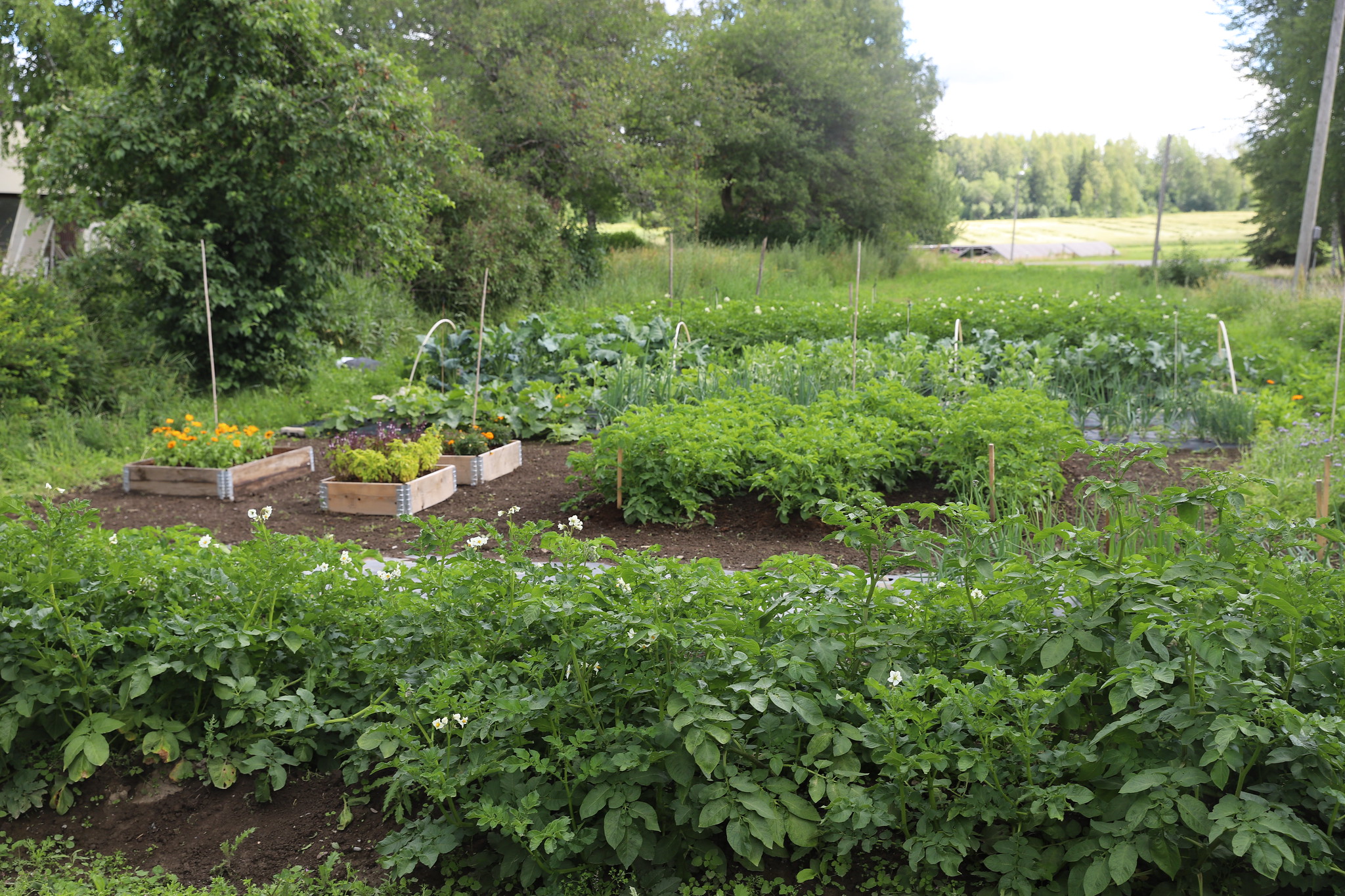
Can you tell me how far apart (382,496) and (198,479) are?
1.62m

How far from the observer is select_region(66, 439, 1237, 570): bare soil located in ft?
15.6

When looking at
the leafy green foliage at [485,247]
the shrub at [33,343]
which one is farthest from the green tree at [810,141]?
the shrub at [33,343]

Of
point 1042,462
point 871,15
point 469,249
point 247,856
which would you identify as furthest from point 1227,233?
point 247,856

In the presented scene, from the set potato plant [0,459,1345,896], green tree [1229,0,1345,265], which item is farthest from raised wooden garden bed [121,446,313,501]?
green tree [1229,0,1345,265]

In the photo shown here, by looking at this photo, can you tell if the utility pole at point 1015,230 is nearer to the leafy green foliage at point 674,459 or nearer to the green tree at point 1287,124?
the green tree at point 1287,124

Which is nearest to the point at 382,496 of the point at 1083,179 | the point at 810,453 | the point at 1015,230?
the point at 810,453

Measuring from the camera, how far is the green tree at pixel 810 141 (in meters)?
25.5

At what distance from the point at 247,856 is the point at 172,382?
7.48m

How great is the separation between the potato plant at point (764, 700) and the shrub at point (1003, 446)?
6.60 ft

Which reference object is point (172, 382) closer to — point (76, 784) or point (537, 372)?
point (537, 372)

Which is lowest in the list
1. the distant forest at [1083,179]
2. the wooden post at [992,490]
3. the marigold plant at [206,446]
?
the marigold plant at [206,446]

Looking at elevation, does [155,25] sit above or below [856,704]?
above

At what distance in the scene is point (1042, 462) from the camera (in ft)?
16.9

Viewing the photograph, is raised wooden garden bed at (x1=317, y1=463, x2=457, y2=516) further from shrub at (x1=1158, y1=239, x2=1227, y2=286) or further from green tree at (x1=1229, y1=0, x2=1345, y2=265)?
green tree at (x1=1229, y1=0, x2=1345, y2=265)
